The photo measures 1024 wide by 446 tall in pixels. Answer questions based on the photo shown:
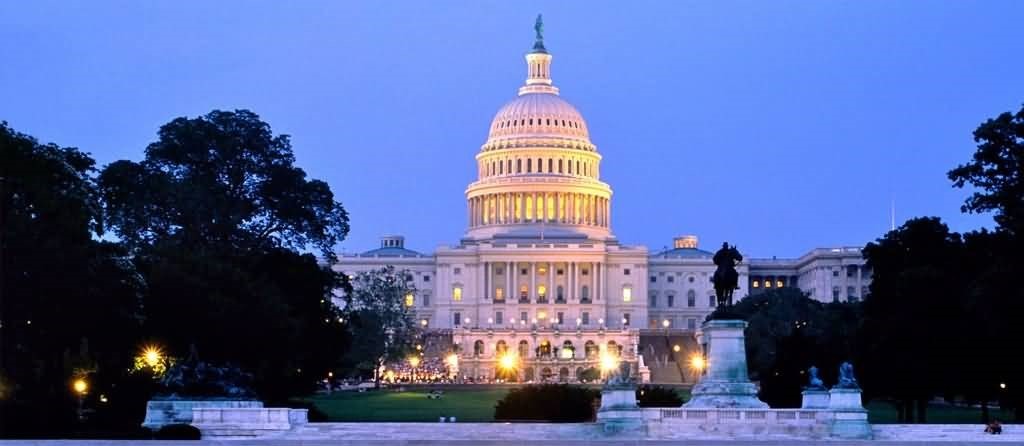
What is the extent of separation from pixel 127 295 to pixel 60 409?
9.86 m

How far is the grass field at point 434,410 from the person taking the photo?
246 feet

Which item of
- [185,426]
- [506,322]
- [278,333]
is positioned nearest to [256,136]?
[278,333]

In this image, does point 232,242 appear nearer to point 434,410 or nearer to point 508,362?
point 434,410

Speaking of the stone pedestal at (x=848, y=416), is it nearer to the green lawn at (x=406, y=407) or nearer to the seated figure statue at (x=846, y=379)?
the seated figure statue at (x=846, y=379)

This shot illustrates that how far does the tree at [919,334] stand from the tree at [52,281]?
28.3 metres

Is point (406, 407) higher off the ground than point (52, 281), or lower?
lower

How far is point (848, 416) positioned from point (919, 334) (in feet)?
75.3

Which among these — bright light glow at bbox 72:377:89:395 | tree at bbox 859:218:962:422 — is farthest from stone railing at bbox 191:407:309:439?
tree at bbox 859:218:962:422

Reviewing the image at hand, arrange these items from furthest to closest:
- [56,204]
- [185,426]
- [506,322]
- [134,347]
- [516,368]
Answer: [506,322]
[516,368]
[134,347]
[56,204]
[185,426]

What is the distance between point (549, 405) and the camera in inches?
2405

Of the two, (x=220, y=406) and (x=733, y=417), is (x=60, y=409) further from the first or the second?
(x=733, y=417)

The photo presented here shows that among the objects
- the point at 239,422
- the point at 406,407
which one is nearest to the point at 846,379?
the point at 239,422

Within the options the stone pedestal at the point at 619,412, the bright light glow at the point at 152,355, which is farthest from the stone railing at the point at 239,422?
the bright light glow at the point at 152,355

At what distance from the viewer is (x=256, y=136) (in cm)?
8338
